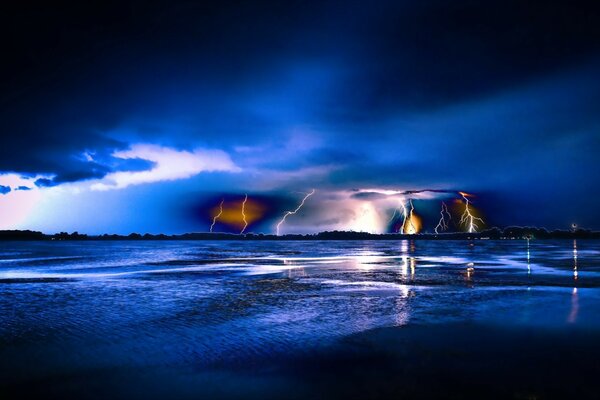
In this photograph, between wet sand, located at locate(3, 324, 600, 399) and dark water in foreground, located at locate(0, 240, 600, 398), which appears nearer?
wet sand, located at locate(3, 324, 600, 399)

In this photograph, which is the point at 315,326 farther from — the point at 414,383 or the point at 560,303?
the point at 560,303

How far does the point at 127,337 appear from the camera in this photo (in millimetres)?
9883

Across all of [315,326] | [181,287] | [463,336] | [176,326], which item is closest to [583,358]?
[463,336]

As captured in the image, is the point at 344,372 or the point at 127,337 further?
the point at 127,337

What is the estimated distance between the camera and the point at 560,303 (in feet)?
46.7

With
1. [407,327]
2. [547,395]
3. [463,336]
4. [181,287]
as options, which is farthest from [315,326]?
[181,287]

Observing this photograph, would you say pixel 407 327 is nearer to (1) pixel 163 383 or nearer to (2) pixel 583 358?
(2) pixel 583 358

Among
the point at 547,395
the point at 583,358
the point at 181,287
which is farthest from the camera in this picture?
the point at 181,287

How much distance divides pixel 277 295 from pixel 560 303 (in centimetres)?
972

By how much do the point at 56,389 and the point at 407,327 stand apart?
7529mm

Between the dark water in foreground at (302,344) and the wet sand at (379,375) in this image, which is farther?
the dark water in foreground at (302,344)

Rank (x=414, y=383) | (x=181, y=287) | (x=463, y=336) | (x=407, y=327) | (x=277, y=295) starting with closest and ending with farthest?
(x=414, y=383) < (x=463, y=336) < (x=407, y=327) < (x=277, y=295) < (x=181, y=287)

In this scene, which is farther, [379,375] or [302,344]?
[302,344]

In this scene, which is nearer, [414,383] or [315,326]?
[414,383]
